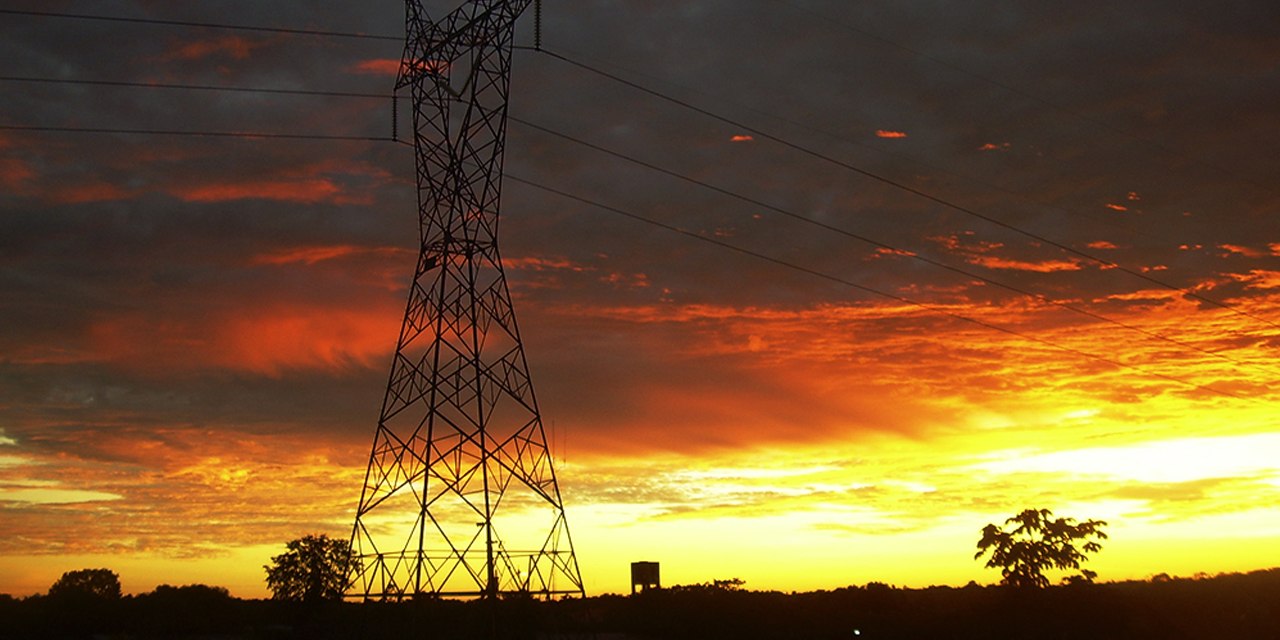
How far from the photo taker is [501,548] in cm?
3103

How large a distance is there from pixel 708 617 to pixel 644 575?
67.5 feet

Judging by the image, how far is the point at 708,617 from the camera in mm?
55500

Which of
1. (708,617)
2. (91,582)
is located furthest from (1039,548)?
(91,582)

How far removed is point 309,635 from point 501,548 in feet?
50.6

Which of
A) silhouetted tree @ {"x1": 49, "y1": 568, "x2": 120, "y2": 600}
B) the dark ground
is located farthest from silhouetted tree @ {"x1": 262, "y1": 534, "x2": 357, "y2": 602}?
silhouetted tree @ {"x1": 49, "y1": 568, "x2": 120, "y2": 600}

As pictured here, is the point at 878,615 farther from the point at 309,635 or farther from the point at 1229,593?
the point at 309,635

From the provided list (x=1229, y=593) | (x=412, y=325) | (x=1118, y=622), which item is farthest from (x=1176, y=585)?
(x=412, y=325)

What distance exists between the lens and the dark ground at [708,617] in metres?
39.5

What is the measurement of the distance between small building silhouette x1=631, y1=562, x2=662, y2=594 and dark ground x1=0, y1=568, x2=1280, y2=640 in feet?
22.3

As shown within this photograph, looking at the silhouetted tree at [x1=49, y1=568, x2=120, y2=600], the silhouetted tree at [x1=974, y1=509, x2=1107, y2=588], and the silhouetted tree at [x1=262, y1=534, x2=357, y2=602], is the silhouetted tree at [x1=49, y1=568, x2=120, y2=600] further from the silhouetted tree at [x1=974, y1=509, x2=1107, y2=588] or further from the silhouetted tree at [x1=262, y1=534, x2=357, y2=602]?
the silhouetted tree at [x1=974, y1=509, x2=1107, y2=588]

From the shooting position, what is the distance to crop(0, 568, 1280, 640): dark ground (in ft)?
130

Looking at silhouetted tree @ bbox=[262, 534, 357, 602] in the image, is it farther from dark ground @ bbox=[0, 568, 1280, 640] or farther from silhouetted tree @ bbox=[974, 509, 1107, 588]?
silhouetted tree @ bbox=[974, 509, 1107, 588]

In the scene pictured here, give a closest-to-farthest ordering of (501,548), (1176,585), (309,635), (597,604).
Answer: (501,548)
(309,635)
(597,604)
(1176,585)

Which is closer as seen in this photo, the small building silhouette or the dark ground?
the dark ground
